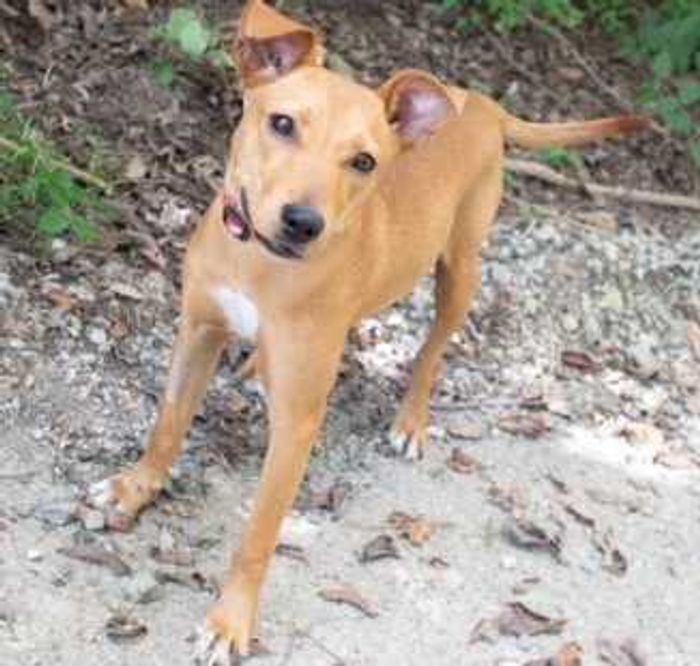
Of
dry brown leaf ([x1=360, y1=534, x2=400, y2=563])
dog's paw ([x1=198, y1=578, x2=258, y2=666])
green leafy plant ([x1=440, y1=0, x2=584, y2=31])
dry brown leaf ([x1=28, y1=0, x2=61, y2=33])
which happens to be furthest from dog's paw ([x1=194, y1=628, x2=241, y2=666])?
green leafy plant ([x1=440, y1=0, x2=584, y2=31])

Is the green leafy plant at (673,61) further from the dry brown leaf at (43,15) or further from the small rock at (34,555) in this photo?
the small rock at (34,555)

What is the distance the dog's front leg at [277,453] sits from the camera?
4.68 m

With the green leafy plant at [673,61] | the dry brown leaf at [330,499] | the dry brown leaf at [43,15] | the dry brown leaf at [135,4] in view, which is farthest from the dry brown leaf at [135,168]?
the green leafy plant at [673,61]

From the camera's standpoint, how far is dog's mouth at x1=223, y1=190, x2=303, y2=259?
424 cm

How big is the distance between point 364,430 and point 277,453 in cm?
131

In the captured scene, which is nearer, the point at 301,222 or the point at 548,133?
the point at 301,222

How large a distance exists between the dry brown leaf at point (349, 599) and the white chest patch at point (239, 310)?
2.84 ft

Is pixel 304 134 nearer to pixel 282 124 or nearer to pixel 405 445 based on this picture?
pixel 282 124

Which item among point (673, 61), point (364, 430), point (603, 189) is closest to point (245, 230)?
point (364, 430)

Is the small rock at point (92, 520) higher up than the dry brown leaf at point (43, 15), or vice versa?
the dry brown leaf at point (43, 15)

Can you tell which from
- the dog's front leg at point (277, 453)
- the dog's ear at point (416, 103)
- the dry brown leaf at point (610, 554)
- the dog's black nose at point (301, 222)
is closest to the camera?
the dog's black nose at point (301, 222)

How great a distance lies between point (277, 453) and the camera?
186 inches

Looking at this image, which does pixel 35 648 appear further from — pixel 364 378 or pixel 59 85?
pixel 59 85

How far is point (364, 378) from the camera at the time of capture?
20.4ft
